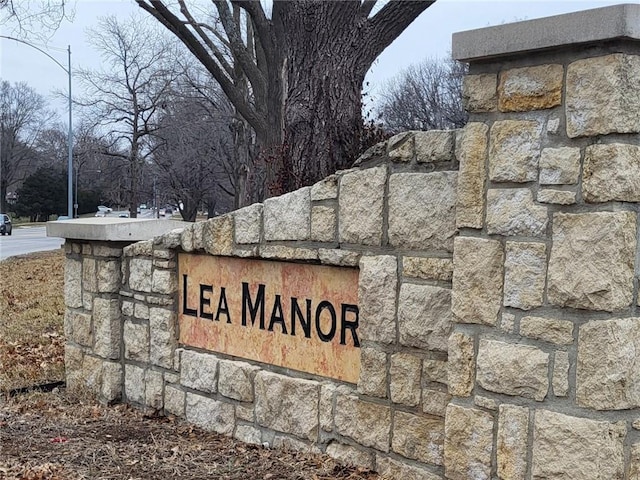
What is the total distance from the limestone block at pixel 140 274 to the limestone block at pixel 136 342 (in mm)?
295

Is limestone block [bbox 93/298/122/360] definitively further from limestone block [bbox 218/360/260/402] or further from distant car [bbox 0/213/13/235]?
distant car [bbox 0/213/13/235]

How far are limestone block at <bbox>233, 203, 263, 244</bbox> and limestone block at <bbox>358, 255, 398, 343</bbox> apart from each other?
36.2 inches

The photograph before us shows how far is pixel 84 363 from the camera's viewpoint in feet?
19.4

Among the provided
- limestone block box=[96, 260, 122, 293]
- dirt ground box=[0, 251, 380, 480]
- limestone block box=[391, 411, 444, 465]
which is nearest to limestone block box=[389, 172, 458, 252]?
limestone block box=[391, 411, 444, 465]

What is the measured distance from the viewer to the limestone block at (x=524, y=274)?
2822 mm

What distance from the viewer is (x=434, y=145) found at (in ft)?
11.6

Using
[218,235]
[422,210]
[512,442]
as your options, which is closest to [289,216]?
[218,235]

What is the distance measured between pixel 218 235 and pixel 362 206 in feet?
4.31

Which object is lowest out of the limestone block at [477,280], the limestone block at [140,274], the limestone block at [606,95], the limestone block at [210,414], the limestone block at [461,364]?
the limestone block at [210,414]

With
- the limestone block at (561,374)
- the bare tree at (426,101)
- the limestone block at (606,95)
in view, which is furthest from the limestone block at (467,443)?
the bare tree at (426,101)

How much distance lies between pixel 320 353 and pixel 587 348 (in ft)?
6.06

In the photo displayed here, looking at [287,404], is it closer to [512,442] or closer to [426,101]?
[512,442]

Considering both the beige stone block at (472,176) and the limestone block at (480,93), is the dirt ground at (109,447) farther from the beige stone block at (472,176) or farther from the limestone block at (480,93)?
the limestone block at (480,93)

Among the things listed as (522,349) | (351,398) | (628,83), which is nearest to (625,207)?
(628,83)
